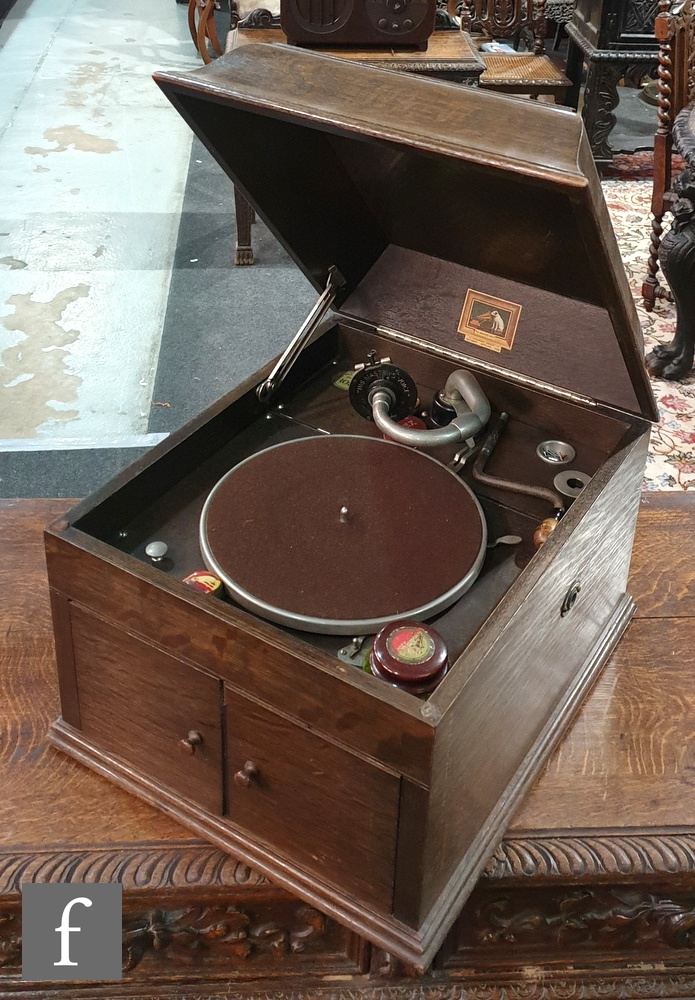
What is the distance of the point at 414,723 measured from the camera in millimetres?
928

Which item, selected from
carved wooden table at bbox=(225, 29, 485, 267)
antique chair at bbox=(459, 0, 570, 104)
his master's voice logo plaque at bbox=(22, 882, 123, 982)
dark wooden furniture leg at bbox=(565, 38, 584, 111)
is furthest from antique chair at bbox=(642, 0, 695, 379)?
his master's voice logo plaque at bbox=(22, 882, 123, 982)

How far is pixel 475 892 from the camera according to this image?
1238 millimetres

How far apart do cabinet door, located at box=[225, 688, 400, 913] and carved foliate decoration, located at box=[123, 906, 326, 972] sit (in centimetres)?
15

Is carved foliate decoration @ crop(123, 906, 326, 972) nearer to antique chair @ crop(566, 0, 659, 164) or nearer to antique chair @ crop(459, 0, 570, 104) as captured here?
antique chair @ crop(459, 0, 570, 104)

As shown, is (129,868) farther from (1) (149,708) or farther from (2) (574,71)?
(2) (574,71)

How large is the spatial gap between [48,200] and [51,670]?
11.4ft

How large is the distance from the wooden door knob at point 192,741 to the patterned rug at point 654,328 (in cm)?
195

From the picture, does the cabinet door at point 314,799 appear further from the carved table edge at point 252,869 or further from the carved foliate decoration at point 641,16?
the carved foliate decoration at point 641,16

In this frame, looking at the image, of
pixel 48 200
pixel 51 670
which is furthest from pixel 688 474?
pixel 48 200

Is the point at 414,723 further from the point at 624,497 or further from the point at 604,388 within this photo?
the point at 604,388

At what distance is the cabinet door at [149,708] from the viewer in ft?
3.71

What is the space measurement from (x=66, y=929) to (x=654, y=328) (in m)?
3.02

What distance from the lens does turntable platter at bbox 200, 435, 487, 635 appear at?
1149 millimetres

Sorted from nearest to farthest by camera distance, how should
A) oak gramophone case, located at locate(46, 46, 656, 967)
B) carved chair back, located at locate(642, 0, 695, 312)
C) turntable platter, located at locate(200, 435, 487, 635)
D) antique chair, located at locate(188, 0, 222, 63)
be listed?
oak gramophone case, located at locate(46, 46, 656, 967) → turntable platter, located at locate(200, 435, 487, 635) → carved chair back, located at locate(642, 0, 695, 312) → antique chair, located at locate(188, 0, 222, 63)
